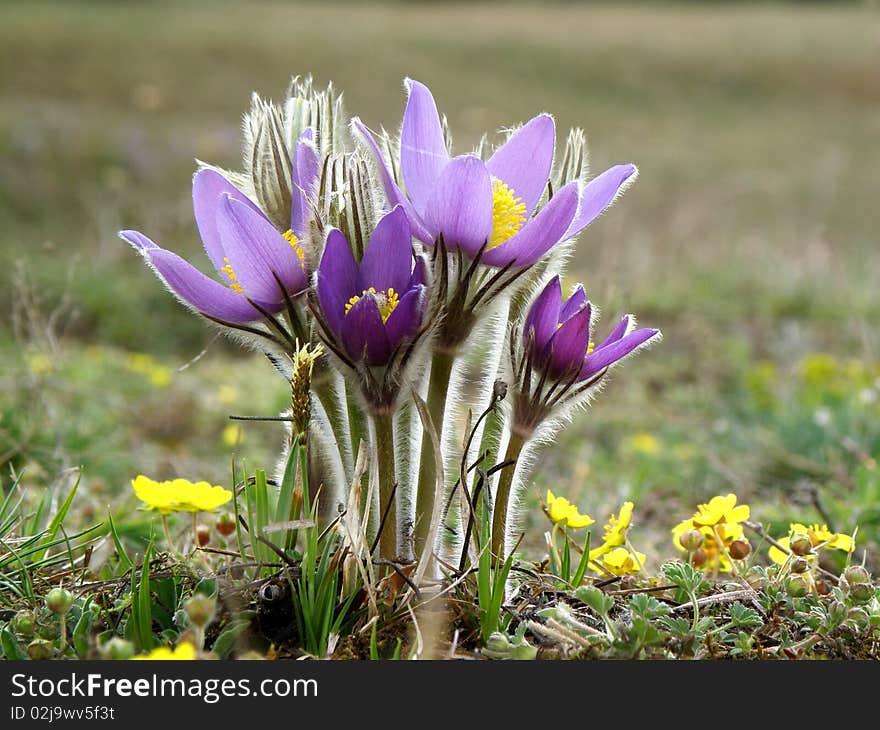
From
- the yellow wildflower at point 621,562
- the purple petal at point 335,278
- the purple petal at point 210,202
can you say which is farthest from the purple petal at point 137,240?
the yellow wildflower at point 621,562

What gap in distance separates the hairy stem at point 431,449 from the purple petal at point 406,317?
112 mm

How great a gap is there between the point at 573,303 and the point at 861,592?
696 millimetres

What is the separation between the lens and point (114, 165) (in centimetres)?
1138

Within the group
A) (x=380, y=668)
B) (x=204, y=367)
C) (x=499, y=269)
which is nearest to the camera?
(x=380, y=668)

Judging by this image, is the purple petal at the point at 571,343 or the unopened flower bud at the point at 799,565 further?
the unopened flower bud at the point at 799,565

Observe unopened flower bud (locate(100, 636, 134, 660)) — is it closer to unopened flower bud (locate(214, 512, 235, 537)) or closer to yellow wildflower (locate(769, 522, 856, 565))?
unopened flower bud (locate(214, 512, 235, 537))

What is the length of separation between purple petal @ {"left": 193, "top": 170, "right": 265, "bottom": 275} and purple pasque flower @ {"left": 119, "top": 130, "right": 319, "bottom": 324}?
0.04m

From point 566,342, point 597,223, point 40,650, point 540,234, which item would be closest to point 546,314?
point 566,342

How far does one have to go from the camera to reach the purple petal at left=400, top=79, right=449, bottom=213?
145cm

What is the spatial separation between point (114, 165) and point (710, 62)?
17.9 m

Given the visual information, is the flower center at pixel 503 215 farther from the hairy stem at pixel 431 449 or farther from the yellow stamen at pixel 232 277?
the yellow stamen at pixel 232 277

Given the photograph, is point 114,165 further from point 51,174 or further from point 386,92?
point 386,92

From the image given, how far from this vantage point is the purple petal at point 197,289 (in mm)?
1383

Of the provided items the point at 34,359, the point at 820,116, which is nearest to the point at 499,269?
the point at 34,359
